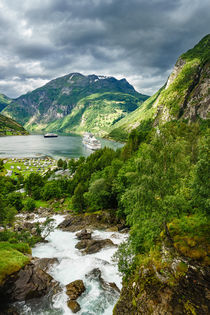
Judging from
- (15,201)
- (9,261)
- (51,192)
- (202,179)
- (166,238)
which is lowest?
(15,201)

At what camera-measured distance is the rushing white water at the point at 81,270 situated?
15291mm

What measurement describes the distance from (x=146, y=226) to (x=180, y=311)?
7563 millimetres

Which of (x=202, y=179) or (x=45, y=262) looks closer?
(x=202, y=179)

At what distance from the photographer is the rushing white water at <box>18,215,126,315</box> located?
15291 millimetres

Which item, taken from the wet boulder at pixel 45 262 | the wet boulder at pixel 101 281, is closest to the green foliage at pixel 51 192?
the wet boulder at pixel 45 262

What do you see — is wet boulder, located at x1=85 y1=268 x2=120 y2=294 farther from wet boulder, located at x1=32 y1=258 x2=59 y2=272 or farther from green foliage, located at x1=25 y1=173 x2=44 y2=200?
green foliage, located at x1=25 y1=173 x2=44 y2=200

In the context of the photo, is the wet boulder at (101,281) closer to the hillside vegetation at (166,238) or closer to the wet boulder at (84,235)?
the hillside vegetation at (166,238)

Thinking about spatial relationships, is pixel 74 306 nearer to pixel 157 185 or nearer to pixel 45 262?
pixel 45 262

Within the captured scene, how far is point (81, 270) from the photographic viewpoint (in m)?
20.8

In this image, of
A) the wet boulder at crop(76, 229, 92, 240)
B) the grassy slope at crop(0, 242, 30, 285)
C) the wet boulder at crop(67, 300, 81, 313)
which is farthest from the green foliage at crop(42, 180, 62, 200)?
the wet boulder at crop(67, 300, 81, 313)

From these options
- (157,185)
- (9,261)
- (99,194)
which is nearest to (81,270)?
(9,261)

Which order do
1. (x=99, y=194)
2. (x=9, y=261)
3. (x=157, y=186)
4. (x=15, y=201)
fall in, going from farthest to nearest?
(x=15, y=201)
(x=99, y=194)
(x=157, y=186)
(x=9, y=261)

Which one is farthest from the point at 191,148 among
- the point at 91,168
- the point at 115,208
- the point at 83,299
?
the point at 83,299

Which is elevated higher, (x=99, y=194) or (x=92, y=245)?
(x=99, y=194)
